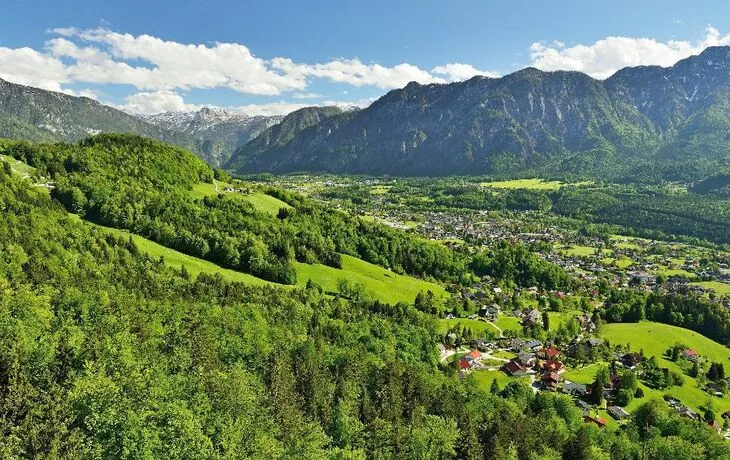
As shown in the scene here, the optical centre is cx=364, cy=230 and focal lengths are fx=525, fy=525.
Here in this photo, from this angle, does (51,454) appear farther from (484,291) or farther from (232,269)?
(484,291)

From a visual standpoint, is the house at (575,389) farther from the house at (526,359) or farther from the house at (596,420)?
the house at (526,359)

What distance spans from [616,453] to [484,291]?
107260 millimetres

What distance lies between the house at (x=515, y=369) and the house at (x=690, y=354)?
176ft

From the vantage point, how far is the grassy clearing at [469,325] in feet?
446

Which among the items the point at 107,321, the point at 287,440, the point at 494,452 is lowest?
the point at 494,452

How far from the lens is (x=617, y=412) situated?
9588cm

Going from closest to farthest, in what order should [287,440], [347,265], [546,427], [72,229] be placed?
[287,440], [546,427], [72,229], [347,265]

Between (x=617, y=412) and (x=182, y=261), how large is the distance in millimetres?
105438

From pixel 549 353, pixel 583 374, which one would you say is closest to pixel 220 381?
pixel 583 374

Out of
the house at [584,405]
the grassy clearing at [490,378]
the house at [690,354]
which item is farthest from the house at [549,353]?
the house at [690,354]

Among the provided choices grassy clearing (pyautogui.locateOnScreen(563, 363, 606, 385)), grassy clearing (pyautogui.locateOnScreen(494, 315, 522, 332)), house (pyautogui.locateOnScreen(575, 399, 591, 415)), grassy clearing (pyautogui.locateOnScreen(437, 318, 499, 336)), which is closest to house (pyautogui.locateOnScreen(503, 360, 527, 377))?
grassy clearing (pyautogui.locateOnScreen(563, 363, 606, 385))

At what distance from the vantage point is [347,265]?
17412 centimetres

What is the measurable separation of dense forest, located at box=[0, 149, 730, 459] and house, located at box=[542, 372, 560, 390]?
960cm

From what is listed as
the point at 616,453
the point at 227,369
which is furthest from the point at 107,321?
the point at 616,453
